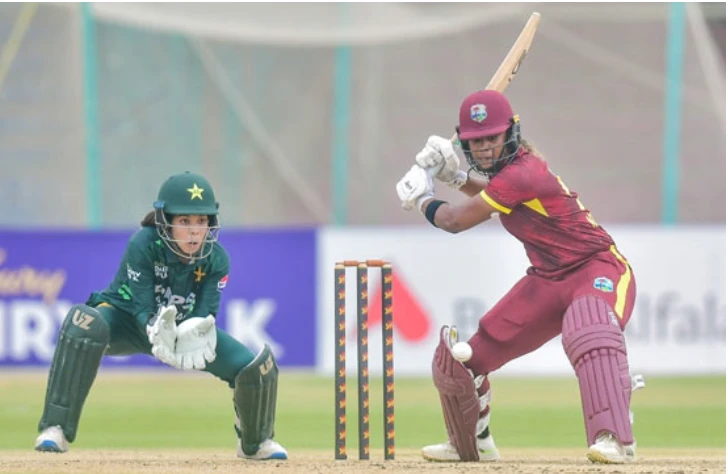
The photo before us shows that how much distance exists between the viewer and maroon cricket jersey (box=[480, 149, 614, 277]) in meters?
6.95

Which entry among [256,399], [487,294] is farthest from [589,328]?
[487,294]

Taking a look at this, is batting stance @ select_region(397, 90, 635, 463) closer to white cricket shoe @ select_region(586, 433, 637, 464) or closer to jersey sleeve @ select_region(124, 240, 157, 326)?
white cricket shoe @ select_region(586, 433, 637, 464)

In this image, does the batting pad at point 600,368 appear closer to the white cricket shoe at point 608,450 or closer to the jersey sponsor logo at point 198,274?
the white cricket shoe at point 608,450

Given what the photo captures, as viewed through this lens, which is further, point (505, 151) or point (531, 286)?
point (531, 286)

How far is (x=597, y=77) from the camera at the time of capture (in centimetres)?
1510

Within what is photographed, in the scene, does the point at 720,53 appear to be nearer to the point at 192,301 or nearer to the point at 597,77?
the point at 597,77

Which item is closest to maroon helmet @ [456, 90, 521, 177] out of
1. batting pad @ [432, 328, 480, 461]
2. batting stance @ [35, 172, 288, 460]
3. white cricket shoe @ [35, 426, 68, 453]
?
batting pad @ [432, 328, 480, 461]

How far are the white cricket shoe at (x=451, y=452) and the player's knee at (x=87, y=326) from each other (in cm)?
164

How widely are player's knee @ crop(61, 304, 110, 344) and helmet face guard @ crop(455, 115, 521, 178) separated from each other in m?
1.87

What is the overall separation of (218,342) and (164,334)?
0.56 metres

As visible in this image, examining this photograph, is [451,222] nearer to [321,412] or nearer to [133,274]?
[133,274]

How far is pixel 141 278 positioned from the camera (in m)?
6.99

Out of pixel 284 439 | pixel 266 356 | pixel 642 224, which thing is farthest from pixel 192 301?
pixel 642 224

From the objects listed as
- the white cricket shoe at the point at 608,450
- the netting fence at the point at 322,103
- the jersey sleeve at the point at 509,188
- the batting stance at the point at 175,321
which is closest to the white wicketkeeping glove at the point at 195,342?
the batting stance at the point at 175,321
